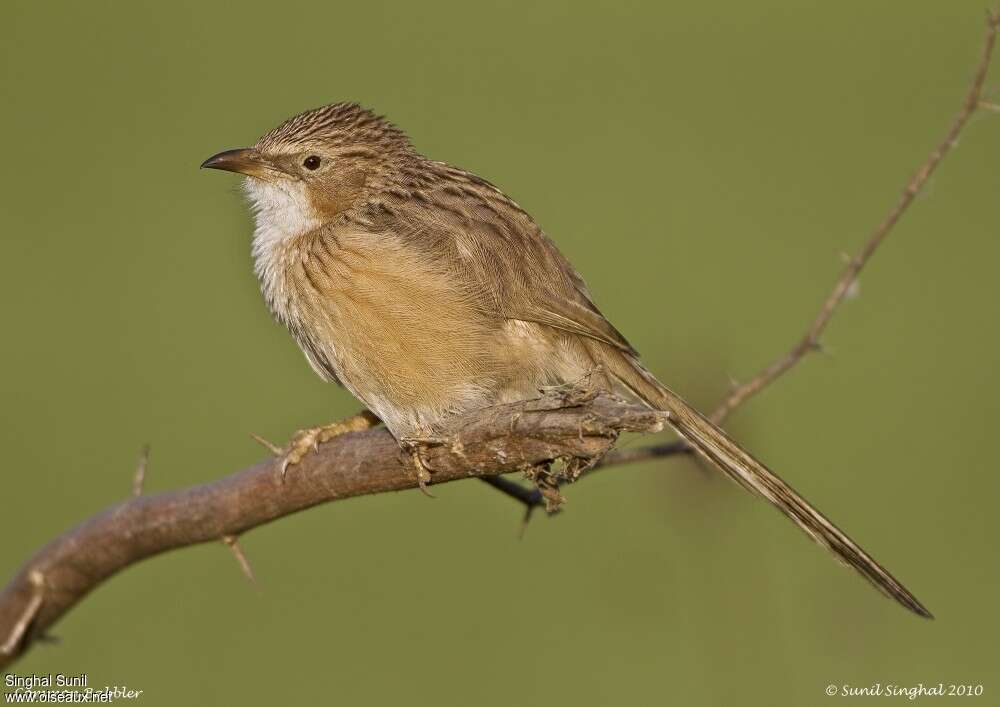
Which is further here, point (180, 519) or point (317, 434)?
point (317, 434)

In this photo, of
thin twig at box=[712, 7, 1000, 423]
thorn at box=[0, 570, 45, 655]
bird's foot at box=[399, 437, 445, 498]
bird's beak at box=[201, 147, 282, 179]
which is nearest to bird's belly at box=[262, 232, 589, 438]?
bird's foot at box=[399, 437, 445, 498]

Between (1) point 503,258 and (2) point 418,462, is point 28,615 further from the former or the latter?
(1) point 503,258

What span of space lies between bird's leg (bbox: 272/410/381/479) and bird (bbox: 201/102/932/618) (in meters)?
0.01

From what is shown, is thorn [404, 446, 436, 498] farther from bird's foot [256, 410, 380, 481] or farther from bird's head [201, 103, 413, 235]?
bird's head [201, 103, 413, 235]

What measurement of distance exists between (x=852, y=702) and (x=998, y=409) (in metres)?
3.48

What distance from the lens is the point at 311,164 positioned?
5.95m

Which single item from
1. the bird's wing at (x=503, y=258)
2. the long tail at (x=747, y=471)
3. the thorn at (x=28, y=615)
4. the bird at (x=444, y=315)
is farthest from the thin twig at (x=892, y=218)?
the thorn at (x=28, y=615)

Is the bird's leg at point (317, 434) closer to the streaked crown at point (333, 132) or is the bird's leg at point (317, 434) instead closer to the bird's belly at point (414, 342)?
the bird's belly at point (414, 342)

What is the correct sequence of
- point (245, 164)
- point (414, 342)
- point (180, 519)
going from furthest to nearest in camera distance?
point (245, 164) < point (414, 342) < point (180, 519)

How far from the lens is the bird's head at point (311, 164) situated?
5.87 meters

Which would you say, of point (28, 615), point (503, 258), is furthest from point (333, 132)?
point (28, 615)

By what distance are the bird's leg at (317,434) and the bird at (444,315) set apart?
0.01 meters

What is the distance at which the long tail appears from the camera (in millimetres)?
4747

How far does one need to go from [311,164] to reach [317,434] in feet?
4.21
